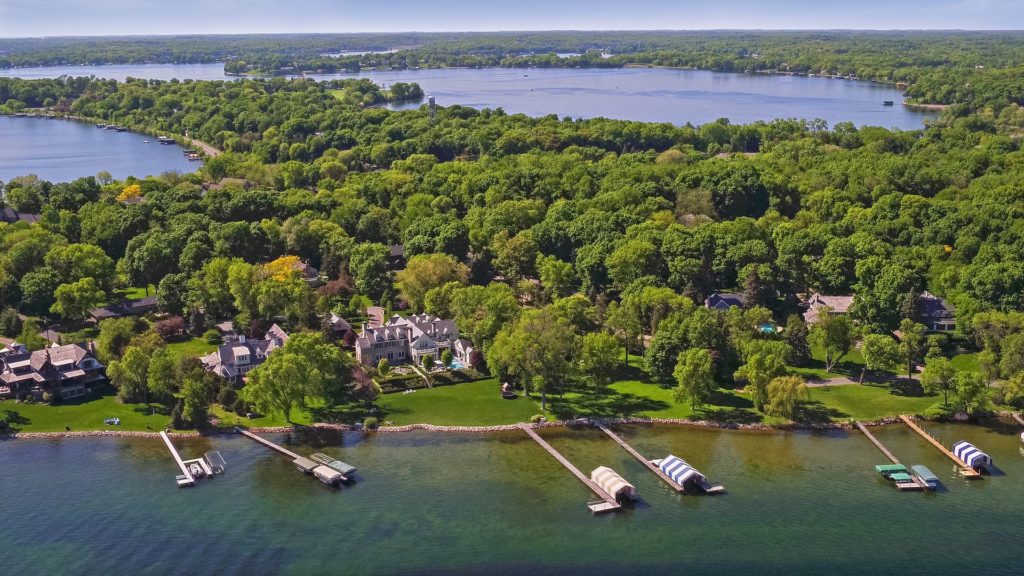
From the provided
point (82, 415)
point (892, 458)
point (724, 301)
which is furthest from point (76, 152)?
point (892, 458)

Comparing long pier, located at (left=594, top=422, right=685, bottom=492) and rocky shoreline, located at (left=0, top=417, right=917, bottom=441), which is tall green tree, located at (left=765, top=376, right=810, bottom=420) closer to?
rocky shoreline, located at (left=0, top=417, right=917, bottom=441)

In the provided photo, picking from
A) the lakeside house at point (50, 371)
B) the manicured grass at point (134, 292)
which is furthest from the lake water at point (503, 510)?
the manicured grass at point (134, 292)

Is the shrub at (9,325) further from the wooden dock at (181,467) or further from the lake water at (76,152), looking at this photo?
the lake water at (76,152)

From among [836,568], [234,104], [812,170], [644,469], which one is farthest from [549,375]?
[234,104]

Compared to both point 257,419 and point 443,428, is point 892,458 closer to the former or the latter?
point 443,428

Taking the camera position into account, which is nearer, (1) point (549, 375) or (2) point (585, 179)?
(1) point (549, 375)

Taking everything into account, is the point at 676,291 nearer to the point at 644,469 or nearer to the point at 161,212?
the point at 644,469
